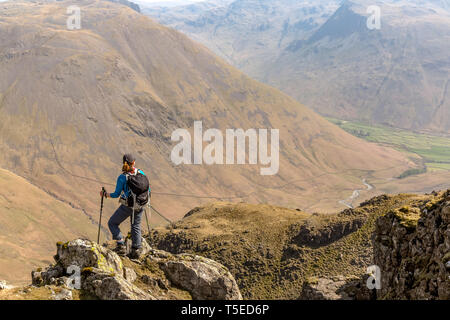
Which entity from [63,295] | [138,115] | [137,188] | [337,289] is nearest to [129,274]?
[63,295]

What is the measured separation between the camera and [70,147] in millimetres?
107125

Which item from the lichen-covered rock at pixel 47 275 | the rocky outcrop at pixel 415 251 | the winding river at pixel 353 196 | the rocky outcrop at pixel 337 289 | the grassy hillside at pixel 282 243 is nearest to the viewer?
the rocky outcrop at pixel 415 251

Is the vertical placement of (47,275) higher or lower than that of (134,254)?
lower

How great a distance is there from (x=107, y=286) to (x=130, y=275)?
2.16 meters

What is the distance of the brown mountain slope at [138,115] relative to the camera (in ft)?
348

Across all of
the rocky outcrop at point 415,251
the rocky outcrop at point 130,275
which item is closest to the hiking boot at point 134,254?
the rocky outcrop at point 130,275

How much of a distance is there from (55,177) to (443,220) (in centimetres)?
9936

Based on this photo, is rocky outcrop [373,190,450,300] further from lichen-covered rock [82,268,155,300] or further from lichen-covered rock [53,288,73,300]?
lichen-covered rock [53,288,73,300]

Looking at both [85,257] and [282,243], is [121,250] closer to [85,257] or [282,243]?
[85,257]

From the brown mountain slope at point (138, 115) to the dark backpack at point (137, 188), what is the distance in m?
81.6

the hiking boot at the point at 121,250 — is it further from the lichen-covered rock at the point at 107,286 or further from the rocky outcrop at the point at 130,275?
the lichen-covered rock at the point at 107,286

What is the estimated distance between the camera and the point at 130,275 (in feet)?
47.2

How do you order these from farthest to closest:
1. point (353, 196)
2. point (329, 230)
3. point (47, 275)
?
1. point (353, 196)
2. point (329, 230)
3. point (47, 275)

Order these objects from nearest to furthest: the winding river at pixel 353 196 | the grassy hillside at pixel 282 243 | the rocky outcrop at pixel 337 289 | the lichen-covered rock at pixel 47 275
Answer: the lichen-covered rock at pixel 47 275 → the rocky outcrop at pixel 337 289 → the grassy hillside at pixel 282 243 → the winding river at pixel 353 196
